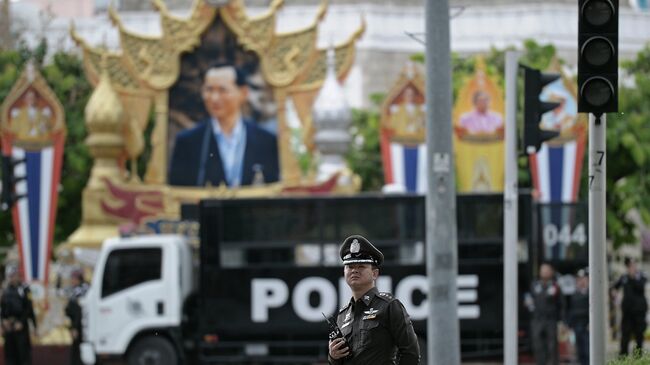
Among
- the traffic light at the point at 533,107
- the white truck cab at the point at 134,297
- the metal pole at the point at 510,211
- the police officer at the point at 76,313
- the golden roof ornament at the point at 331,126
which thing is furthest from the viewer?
the golden roof ornament at the point at 331,126

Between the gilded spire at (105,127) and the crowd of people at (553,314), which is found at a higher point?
the gilded spire at (105,127)

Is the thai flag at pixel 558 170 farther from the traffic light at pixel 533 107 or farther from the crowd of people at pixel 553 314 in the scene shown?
the traffic light at pixel 533 107

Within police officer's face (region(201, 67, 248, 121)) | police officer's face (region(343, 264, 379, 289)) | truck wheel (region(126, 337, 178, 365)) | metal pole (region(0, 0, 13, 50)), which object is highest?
metal pole (region(0, 0, 13, 50))

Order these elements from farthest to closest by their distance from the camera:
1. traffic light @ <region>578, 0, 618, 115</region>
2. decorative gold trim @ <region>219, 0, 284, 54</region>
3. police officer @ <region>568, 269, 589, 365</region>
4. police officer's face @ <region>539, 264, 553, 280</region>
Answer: decorative gold trim @ <region>219, 0, 284, 54</region>
police officer @ <region>568, 269, 589, 365</region>
police officer's face @ <region>539, 264, 553, 280</region>
traffic light @ <region>578, 0, 618, 115</region>

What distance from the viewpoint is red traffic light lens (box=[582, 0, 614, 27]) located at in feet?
41.3

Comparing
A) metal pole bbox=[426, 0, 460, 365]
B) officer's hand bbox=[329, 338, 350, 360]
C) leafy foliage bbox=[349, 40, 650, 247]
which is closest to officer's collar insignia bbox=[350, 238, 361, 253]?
officer's hand bbox=[329, 338, 350, 360]

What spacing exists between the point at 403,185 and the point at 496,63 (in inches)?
650

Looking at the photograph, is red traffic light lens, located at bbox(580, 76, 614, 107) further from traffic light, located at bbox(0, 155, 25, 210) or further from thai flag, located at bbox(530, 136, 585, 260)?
thai flag, located at bbox(530, 136, 585, 260)

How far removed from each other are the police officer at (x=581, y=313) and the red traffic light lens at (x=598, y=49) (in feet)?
41.6

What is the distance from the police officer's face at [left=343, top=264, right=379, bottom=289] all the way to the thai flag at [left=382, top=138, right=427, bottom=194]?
23246 millimetres

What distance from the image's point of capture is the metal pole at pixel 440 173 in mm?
17516

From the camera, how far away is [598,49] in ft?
41.2

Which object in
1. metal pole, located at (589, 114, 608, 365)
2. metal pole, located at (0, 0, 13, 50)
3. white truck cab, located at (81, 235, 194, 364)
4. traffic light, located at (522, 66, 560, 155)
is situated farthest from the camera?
metal pole, located at (0, 0, 13, 50)

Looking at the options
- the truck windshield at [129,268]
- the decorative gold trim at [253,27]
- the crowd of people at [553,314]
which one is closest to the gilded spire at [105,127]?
the decorative gold trim at [253,27]
